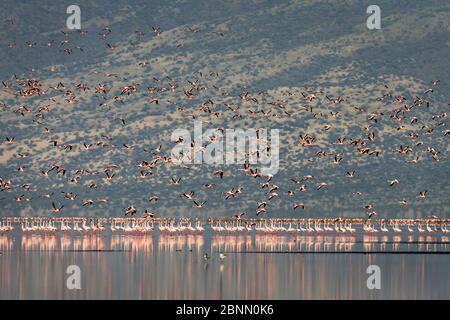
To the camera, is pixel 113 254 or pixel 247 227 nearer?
pixel 113 254

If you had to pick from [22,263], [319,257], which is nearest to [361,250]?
[319,257]

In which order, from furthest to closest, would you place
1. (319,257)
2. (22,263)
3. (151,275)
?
1. (319,257)
2. (22,263)
3. (151,275)
